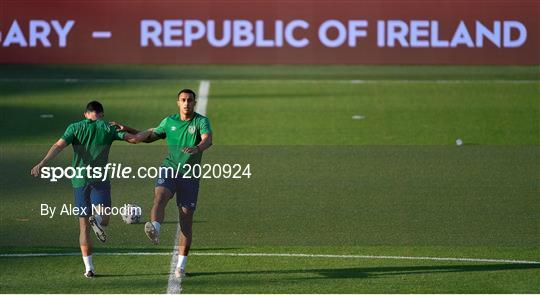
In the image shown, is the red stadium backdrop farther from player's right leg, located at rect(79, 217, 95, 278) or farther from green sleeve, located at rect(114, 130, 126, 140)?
player's right leg, located at rect(79, 217, 95, 278)

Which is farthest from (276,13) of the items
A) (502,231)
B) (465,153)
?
(502,231)

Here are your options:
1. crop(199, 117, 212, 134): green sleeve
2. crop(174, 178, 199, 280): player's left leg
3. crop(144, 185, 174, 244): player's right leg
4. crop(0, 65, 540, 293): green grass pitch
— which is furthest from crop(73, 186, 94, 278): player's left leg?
crop(199, 117, 212, 134): green sleeve

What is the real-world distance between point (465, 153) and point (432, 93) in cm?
766

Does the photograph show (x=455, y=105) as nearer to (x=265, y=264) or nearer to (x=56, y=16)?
(x=56, y=16)

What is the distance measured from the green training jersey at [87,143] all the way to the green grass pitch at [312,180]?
45.1 inches

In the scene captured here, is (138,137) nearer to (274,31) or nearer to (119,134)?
(119,134)

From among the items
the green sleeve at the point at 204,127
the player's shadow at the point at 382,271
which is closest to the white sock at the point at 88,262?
the player's shadow at the point at 382,271

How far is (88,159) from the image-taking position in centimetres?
1356

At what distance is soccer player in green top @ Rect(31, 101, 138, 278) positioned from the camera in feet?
44.4

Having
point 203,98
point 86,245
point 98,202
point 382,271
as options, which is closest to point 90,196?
point 98,202

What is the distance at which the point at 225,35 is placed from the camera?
1361 inches

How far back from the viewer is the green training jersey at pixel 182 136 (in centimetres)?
1362

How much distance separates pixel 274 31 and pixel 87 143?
21169mm

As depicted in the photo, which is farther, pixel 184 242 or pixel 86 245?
pixel 184 242
